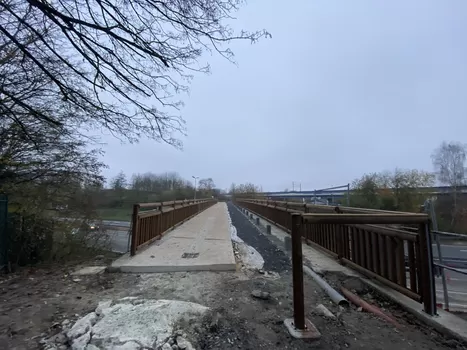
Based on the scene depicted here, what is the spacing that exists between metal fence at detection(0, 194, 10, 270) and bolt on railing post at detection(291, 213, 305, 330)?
18.4 ft

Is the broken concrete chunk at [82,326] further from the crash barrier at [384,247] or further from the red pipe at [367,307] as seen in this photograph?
the red pipe at [367,307]

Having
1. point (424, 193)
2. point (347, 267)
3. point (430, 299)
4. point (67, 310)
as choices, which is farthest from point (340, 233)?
point (424, 193)

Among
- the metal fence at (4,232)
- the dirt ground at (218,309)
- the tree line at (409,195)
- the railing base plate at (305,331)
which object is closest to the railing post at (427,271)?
the dirt ground at (218,309)

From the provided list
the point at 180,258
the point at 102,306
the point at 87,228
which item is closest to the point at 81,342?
the point at 102,306

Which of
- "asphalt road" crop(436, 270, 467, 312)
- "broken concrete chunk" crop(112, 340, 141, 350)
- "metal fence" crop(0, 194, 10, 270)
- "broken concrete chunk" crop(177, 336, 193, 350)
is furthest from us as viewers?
"asphalt road" crop(436, 270, 467, 312)

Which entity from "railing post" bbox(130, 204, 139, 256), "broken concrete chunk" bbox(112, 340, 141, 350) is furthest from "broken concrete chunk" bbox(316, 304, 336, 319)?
"railing post" bbox(130, 204, 139, 256)

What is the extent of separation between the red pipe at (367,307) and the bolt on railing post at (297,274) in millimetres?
1001

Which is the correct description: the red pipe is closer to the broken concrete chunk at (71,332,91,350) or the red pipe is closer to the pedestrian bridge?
the pedestrian bridge

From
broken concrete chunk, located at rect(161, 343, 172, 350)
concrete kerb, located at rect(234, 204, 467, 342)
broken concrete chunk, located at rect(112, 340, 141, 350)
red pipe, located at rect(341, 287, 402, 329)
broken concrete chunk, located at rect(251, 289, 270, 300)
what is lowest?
red pipe, located at rect(341, 287, 402, 329)

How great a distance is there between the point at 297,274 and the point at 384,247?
1.57 metres

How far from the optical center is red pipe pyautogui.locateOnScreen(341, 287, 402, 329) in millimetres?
2777

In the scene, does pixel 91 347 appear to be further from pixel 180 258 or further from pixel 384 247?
pixel 384 247

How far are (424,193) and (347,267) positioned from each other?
30005 mm

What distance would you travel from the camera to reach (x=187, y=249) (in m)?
5.98
